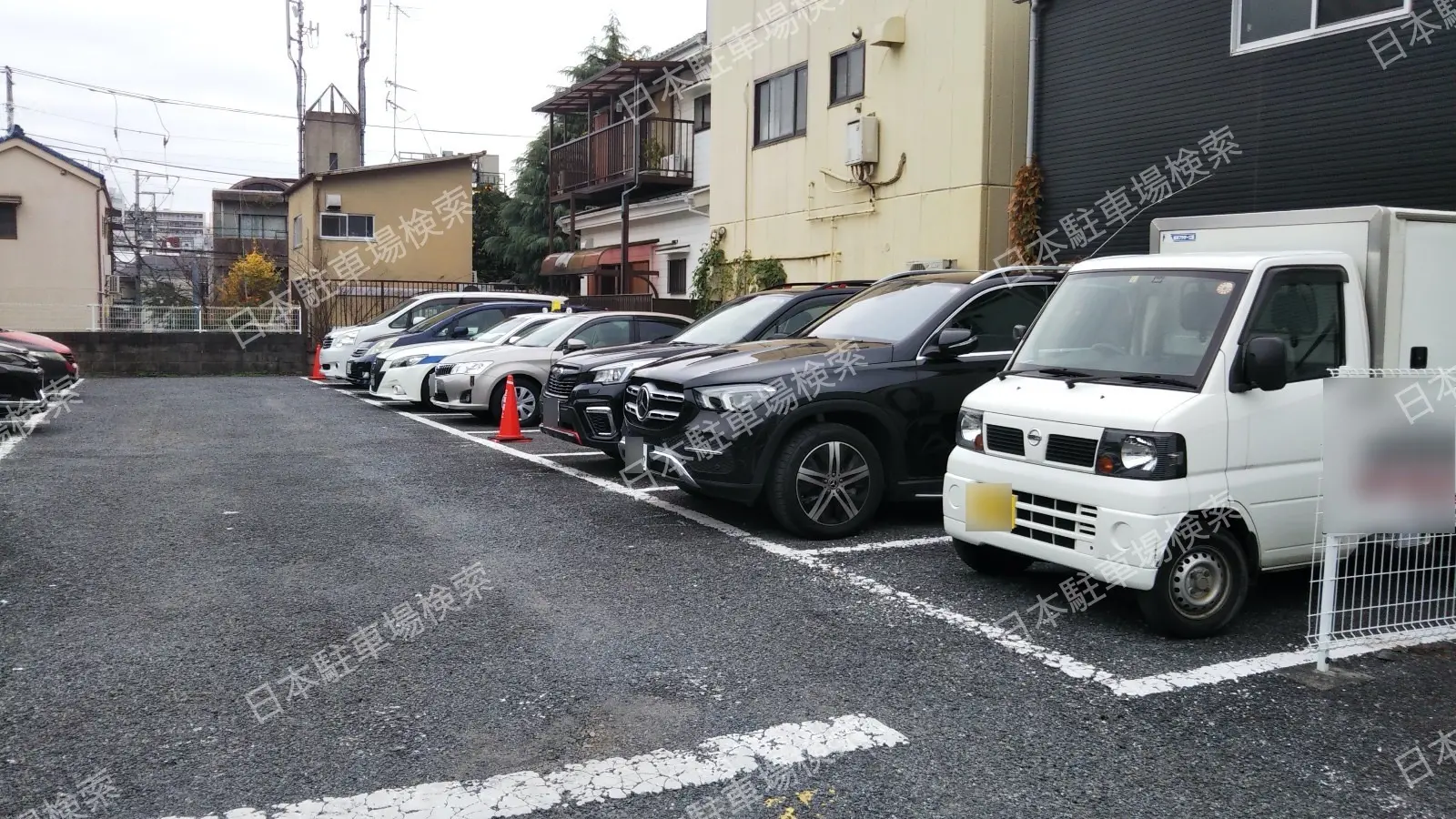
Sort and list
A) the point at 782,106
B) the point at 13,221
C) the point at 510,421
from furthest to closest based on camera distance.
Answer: the point at 13,221, the point at 782,106, the point at 510,421

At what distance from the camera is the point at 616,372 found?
9352mm

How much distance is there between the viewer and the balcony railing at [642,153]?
914 inches

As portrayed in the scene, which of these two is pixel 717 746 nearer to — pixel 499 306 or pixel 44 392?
pixel 44 392

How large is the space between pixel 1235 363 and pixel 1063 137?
27.0 ft

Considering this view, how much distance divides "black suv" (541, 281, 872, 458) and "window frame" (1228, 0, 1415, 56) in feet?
14.4

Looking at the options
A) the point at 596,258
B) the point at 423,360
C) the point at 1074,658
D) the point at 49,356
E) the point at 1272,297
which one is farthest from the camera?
the point at 596,258

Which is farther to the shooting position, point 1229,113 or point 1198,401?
point 1229,113

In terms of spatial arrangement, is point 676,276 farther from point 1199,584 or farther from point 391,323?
point 1199,584

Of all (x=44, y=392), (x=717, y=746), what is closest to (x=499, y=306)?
(x=44, y=392)

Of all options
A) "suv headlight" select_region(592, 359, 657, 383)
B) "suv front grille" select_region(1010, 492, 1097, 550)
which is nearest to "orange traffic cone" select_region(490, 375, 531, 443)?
"suv headlight" select_region(592, 359, 657, 383)

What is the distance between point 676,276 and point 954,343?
1695 cm

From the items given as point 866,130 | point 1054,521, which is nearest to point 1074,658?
point 1054,521

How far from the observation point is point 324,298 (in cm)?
2395

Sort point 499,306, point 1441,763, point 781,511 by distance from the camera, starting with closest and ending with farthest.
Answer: point 1441,763 < point 781,511 < point 499,306
